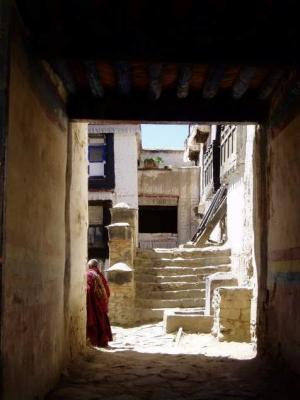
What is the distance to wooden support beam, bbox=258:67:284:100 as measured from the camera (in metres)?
5.38

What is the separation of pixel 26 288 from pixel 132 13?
218 cm

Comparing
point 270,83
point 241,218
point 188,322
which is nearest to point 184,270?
point 241,218

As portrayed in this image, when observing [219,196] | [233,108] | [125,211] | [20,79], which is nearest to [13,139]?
[20,79]

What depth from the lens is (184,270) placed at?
14.2 m

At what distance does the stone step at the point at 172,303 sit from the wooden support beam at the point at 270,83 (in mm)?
7604

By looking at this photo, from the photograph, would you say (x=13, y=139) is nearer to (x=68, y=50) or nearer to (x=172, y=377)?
(x=68, y=50)

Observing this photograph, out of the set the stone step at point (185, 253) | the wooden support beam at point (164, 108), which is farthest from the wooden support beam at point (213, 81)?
the stone step at point (185, 253)

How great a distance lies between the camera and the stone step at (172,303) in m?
12.9

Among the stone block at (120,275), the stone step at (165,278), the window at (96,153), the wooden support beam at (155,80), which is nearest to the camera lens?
the wooden support beam at (155,80)

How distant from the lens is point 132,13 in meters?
4.08

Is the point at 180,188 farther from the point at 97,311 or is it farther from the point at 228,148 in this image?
the point at 97,311

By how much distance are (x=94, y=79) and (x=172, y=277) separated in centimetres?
912

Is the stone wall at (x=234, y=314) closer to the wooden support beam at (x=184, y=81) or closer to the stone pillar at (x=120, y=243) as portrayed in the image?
the wooden support beam at (x=184, y=81)

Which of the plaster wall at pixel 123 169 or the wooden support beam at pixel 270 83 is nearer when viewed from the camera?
the wooden support beam at pixel 270 83
